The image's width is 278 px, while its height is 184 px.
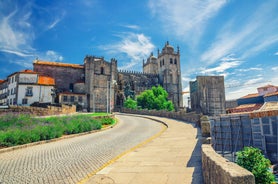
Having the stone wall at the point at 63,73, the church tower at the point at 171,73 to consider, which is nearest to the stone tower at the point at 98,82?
the stone wall at the point at 63,73

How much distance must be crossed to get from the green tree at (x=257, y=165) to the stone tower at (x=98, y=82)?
43.9 meters

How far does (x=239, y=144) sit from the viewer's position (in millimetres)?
11695

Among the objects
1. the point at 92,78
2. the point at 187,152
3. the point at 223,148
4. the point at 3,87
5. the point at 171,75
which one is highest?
→ the point at 171,75

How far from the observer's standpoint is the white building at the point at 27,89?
124 feet

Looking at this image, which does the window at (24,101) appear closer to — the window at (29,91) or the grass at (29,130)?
the window at (29,91)

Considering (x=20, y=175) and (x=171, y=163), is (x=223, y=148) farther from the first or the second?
(x=20, y=175)

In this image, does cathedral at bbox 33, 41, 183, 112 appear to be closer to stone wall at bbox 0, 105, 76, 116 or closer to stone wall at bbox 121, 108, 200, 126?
stone wall at bbox 121, 108, 200, 126

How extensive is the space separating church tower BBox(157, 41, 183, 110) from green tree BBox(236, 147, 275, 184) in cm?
6938

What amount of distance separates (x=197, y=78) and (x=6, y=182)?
5897 cm

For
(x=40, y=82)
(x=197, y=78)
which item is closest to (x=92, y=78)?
(x=40, y=82)

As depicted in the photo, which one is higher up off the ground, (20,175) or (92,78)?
(92,78)

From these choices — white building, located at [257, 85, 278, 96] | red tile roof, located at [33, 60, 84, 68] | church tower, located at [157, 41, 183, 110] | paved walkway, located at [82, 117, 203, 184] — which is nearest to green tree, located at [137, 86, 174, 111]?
church tower, located at [157, 41, 183, 110]

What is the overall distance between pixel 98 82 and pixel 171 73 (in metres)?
36.2

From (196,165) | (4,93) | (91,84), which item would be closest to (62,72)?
(91,84)
